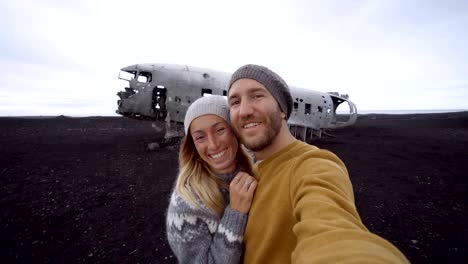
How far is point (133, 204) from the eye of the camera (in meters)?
7.02

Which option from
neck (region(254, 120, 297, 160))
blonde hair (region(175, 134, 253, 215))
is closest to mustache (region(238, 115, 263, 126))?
neck (region(254, 120, 297, 160))

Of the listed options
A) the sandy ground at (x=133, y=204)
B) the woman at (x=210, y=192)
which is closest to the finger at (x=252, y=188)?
the woman at (x=210, y=192)

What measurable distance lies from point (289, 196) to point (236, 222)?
0.51 meters

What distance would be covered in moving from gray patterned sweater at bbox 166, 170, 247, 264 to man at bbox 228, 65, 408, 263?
0.12m

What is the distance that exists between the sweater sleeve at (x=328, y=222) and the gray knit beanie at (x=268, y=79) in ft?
2.88

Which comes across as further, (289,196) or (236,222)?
(236,222)

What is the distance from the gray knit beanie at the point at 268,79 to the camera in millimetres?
2395

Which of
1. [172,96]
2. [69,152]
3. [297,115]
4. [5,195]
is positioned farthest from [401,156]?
[69,152]

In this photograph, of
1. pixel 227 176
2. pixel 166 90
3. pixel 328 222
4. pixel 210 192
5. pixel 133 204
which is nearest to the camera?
pixel 328 222

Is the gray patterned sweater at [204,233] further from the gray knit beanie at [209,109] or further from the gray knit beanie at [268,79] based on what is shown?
the gray knit beanie at [268,79]

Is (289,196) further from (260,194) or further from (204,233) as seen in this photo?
(204,233)

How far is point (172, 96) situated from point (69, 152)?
7.08m

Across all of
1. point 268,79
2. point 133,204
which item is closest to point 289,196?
point 268,79

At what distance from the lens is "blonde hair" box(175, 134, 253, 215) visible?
6.95 feet
